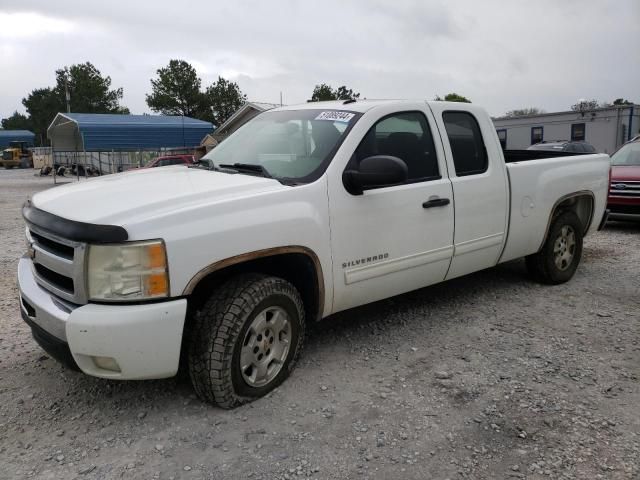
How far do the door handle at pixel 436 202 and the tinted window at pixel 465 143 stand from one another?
34 cm

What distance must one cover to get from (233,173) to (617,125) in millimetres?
31618

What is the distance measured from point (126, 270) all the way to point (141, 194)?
574 mm

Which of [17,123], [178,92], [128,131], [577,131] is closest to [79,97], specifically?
[178,92]

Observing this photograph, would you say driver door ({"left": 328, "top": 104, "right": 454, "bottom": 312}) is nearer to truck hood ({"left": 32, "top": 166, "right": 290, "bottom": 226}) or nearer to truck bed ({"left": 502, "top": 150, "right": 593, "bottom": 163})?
truck hood ({"left": 32, "top": 166, "right": 290, "bottom": 226})

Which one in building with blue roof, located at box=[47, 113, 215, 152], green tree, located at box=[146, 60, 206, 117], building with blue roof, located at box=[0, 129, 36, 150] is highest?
green tree, located at box=[146, 60, 206, 117]

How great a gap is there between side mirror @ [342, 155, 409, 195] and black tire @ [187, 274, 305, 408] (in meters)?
0.82

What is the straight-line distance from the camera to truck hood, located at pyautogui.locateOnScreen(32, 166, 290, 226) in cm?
275

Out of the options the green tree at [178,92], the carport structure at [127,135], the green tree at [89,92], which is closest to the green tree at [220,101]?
the green tree at [178,92]

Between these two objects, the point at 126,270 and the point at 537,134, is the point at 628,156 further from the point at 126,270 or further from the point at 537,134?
the point at 537,134

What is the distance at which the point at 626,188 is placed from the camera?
8.82 meters

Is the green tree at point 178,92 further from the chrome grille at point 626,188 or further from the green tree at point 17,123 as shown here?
the chrome grille at point 626,188

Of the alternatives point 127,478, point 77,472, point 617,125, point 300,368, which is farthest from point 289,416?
point 617,125

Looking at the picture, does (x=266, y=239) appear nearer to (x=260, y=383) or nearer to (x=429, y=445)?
(x=260, y=383)

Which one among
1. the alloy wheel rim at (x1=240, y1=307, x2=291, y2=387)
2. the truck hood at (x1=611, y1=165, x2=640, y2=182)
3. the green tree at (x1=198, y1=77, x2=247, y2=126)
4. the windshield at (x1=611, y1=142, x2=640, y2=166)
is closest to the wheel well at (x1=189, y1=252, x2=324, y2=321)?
the alloy wheel rim at (x1=240, y1=307, x2=291, y2=387)
